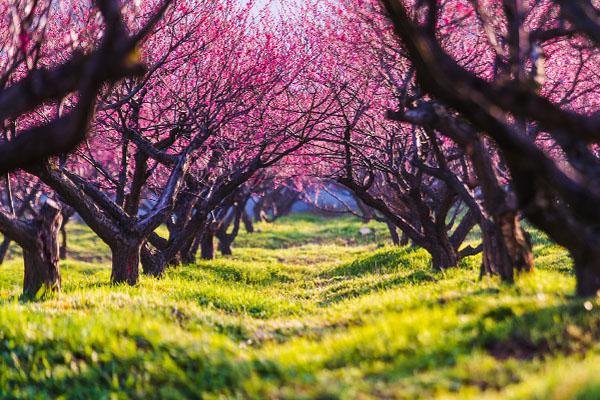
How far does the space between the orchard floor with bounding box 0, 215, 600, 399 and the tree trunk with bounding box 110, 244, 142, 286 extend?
159 cm

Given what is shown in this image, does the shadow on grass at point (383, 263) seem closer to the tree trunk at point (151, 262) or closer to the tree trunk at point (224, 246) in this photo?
the tree trunk at point (151, 262)

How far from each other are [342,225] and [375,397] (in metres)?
33.8

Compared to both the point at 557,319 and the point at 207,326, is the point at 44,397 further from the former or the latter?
the point at 557,319

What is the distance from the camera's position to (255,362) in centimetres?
650

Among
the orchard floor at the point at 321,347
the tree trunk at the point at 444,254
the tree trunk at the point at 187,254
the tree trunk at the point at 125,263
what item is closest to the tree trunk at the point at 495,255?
the orchard floor at the point at 321,347

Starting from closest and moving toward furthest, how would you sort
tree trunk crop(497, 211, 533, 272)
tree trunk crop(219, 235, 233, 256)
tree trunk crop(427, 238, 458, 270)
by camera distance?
tree trunk crop(497, 211, 533, 272), tree trunk crop(427, 238, 458, 270), tree trunk crop(219, 235, 233, 256)

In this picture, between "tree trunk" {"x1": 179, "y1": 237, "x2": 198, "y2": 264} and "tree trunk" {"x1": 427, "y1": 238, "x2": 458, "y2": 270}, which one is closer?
"tree trunk" {"x1": 427, "y1": 238, "x2": 458, "y2": 270}

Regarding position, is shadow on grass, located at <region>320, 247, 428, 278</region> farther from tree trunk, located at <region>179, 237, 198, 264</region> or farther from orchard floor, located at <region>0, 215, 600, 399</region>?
orchard floor, located at <region>0, 215, 600, 399</region>

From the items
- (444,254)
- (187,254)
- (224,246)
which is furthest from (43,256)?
(224,246)

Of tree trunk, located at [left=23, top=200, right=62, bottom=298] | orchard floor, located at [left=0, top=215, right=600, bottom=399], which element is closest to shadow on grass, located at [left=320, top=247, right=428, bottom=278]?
orchard floor, located at [left=0, top=215, right=600, bottom=399]

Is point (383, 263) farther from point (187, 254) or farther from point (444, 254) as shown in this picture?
point (187, 254)

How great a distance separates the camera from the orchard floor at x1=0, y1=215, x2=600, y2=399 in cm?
547

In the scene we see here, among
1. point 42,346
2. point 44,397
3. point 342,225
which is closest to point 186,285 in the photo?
point 42,346

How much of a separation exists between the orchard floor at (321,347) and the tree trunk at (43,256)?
1.28ft
